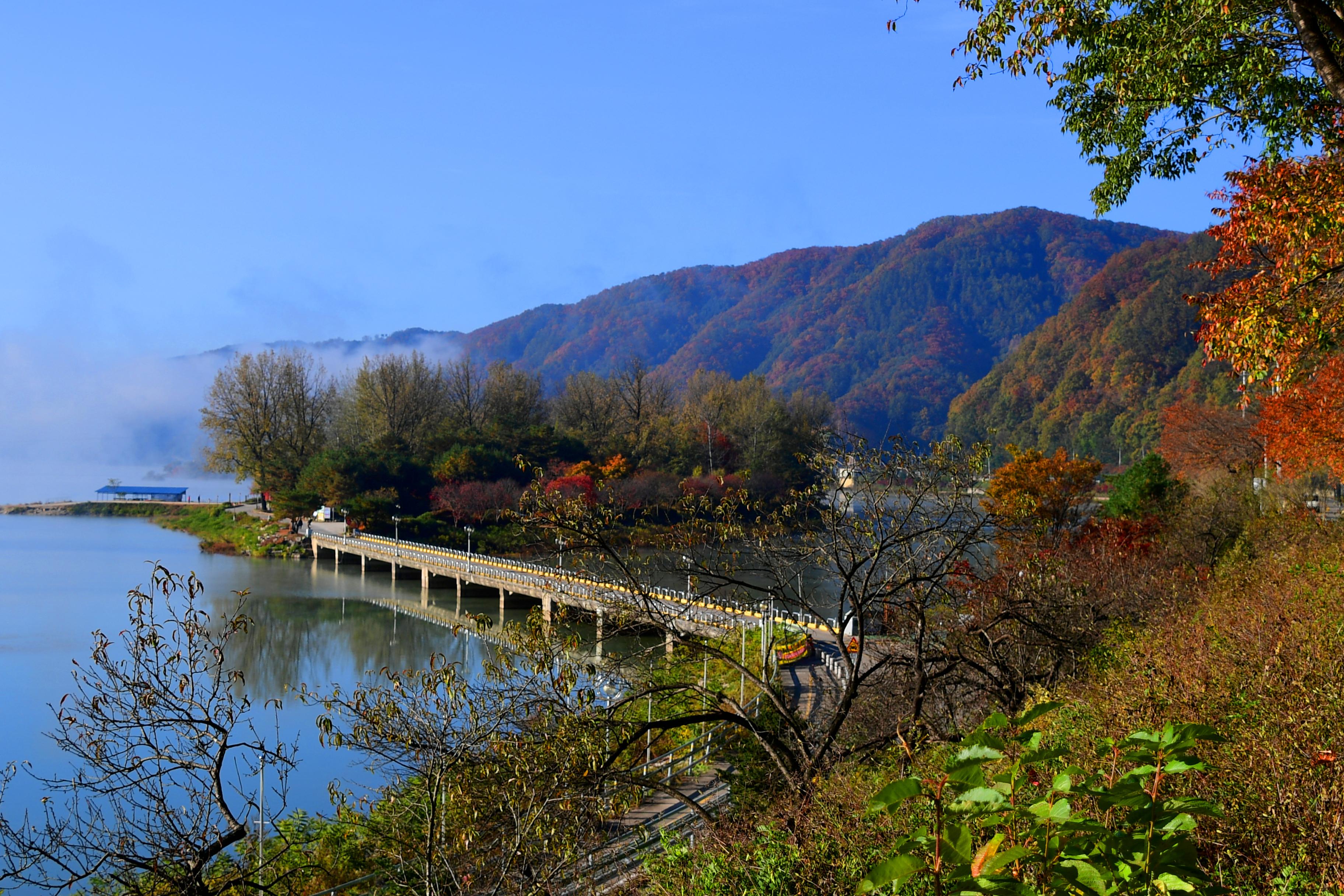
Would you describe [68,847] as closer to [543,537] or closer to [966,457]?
[543,537]

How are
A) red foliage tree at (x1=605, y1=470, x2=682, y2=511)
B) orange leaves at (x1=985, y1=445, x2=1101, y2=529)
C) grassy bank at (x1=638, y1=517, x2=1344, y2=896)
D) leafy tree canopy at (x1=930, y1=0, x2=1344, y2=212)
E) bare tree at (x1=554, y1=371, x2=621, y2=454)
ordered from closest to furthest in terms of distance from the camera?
grassy bank at (x1=638, y1=517, x2=1344, y2=896), leafy tree canopy at (x1=930, y1=0, x2=1344, y2=212), orange leaves at (x1=985, y1=445, x2=1101, y2=529), red foliage tree at (x1=605, y1=470, x2=682, y2=511), bare tree at (x1=554, y1=371, x2=621, y2=454)

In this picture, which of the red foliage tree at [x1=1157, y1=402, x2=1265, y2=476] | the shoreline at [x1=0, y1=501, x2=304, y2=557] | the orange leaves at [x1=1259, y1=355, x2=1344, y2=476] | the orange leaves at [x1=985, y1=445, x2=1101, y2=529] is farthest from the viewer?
the shoreline at [x1=0, y1=501, x2=304, y2=557]

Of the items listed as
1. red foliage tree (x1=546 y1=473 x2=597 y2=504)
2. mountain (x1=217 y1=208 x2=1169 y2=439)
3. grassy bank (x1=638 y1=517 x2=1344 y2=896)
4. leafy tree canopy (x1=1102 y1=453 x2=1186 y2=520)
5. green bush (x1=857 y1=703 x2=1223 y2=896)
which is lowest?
red foliage tree (x1=546 y1=473 x2=597 y2=504)

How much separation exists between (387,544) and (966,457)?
41.8 m

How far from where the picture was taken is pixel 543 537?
9.88 metres

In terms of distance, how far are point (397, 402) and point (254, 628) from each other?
3811 centimetres

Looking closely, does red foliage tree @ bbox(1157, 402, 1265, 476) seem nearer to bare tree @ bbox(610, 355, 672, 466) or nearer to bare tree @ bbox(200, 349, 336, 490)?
bare tree @ bbox(610, 355, 672, 466)

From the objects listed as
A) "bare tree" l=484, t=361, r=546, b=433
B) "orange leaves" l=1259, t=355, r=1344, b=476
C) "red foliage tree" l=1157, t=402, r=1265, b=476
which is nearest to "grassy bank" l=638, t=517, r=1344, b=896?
"orange leaves" l=1259, t=355, r=1344, b=476

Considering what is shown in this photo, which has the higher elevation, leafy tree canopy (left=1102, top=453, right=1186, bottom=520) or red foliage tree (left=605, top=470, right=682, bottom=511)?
leafy tree canopy (left=1102, top=453, right=1186, bottom=520)

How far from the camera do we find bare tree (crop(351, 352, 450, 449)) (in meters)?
64.0

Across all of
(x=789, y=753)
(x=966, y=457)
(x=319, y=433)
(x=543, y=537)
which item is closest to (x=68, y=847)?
(x=543, y=537)

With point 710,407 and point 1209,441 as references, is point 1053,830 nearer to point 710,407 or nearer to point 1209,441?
point 1209,441

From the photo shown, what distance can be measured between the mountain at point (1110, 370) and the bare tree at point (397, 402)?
42964 millimetres

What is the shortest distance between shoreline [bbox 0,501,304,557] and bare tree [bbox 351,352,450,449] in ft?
32.6
